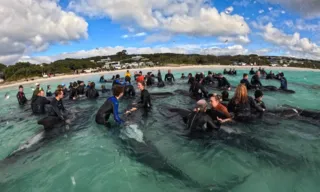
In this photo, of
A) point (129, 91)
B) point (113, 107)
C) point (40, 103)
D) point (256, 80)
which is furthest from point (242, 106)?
point (40, 103)

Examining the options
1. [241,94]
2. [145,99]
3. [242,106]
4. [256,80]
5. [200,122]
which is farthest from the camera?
[256,80]

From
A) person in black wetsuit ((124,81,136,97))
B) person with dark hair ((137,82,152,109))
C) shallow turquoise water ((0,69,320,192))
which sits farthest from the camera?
person in black wetsuit ((124,81,136,97))

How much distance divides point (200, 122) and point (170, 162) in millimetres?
1616

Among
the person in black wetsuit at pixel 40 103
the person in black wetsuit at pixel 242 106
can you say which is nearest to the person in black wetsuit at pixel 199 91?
the person in black wetsuit at pixel 242 106

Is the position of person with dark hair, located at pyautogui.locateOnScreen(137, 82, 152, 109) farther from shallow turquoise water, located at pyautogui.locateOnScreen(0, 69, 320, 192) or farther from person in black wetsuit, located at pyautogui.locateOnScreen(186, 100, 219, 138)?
person in black wetsuit, located at pyautogui.locateOnScreen(186, 100, 219, 138)

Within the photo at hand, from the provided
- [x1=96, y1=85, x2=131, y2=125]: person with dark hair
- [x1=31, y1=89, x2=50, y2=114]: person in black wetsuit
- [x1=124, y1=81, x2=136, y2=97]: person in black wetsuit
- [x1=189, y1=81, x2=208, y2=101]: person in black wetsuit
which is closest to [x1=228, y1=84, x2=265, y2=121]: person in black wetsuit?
[x1=96, y1=85, x2=131, y2=125]: person with dark hair

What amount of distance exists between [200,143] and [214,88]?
1200cm

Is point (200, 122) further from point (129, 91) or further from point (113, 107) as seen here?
point (129, 91)

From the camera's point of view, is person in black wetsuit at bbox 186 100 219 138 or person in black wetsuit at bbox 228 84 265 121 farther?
person in black wetsuit at bbox 228 84 265 121

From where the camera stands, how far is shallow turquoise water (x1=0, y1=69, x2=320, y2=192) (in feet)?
15.5

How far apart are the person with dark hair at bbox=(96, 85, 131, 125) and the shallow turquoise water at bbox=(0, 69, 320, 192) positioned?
22.7 inches

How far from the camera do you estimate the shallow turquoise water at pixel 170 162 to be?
473cm

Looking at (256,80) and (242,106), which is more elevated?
(256,80)

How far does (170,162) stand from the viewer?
5547 mm
